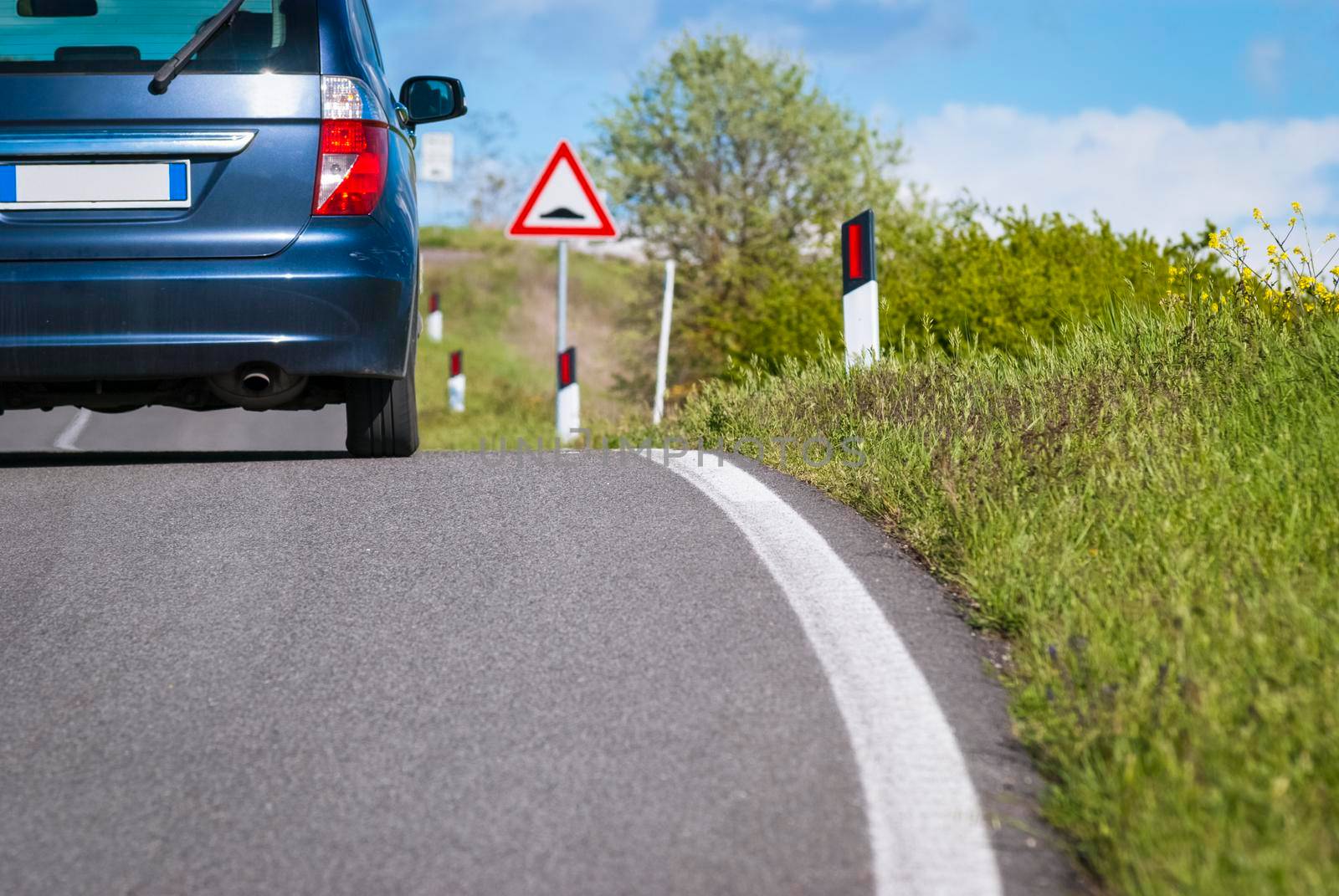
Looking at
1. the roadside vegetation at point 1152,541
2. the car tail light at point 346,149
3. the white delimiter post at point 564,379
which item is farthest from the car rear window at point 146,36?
the white delimiter post at point 564,379

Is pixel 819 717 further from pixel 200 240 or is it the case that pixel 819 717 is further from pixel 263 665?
pixel 200 240

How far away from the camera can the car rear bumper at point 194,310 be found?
537 cm

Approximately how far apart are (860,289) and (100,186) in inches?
139

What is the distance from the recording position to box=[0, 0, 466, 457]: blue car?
5.35 metres

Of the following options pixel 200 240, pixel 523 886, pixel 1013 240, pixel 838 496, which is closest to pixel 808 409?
pixel 838 496

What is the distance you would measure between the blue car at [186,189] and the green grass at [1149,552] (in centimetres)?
193

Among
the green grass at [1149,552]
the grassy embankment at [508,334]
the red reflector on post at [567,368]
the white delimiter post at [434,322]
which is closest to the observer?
the green grass at [1149,552]

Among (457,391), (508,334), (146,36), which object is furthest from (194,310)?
(508,334)

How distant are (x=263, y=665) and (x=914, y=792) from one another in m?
1.63

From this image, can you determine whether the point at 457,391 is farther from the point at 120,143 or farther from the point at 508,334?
the point at 508,334

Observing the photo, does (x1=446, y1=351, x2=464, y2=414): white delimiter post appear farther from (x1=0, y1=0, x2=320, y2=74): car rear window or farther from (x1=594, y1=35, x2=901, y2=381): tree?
(x1=0, y1=0, x2=320, y2=74): car rear window

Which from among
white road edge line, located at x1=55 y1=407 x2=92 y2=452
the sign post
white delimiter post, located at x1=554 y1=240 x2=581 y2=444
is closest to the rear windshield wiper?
the sign post

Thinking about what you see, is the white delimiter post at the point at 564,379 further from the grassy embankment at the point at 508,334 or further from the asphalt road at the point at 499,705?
the asphalt road at the point at 499,705

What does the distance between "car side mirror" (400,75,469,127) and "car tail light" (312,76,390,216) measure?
80 centimetres
